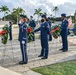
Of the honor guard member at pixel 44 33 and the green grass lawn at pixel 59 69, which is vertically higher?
the honor guard member at pixel 44 33

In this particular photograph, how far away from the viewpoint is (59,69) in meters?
7.46

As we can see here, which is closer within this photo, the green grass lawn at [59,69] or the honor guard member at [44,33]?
the green grass lawn at [59,69]

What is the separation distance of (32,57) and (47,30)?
1.33 meters

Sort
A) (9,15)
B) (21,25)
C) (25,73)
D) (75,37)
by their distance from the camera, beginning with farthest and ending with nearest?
(9,15)
(75,37)
(21,25)
(25,73)

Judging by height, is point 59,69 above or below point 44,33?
below

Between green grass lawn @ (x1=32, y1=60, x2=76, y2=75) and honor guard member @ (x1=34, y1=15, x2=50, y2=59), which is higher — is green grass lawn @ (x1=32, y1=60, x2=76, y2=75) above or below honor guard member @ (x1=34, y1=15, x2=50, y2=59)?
below

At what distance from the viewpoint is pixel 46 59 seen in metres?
9.10

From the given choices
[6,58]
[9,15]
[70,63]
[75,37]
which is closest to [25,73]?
[70,63]

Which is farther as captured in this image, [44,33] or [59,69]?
[44,33]

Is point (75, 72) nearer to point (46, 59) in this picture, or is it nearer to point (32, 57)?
point (46, 59)

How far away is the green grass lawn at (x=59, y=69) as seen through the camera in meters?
7.05

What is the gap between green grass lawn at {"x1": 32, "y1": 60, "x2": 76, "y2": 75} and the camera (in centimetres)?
705

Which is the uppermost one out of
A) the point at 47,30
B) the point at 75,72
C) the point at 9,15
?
the point at 9,15

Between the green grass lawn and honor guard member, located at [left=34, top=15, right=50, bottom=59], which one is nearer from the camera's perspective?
the green grass lawn
